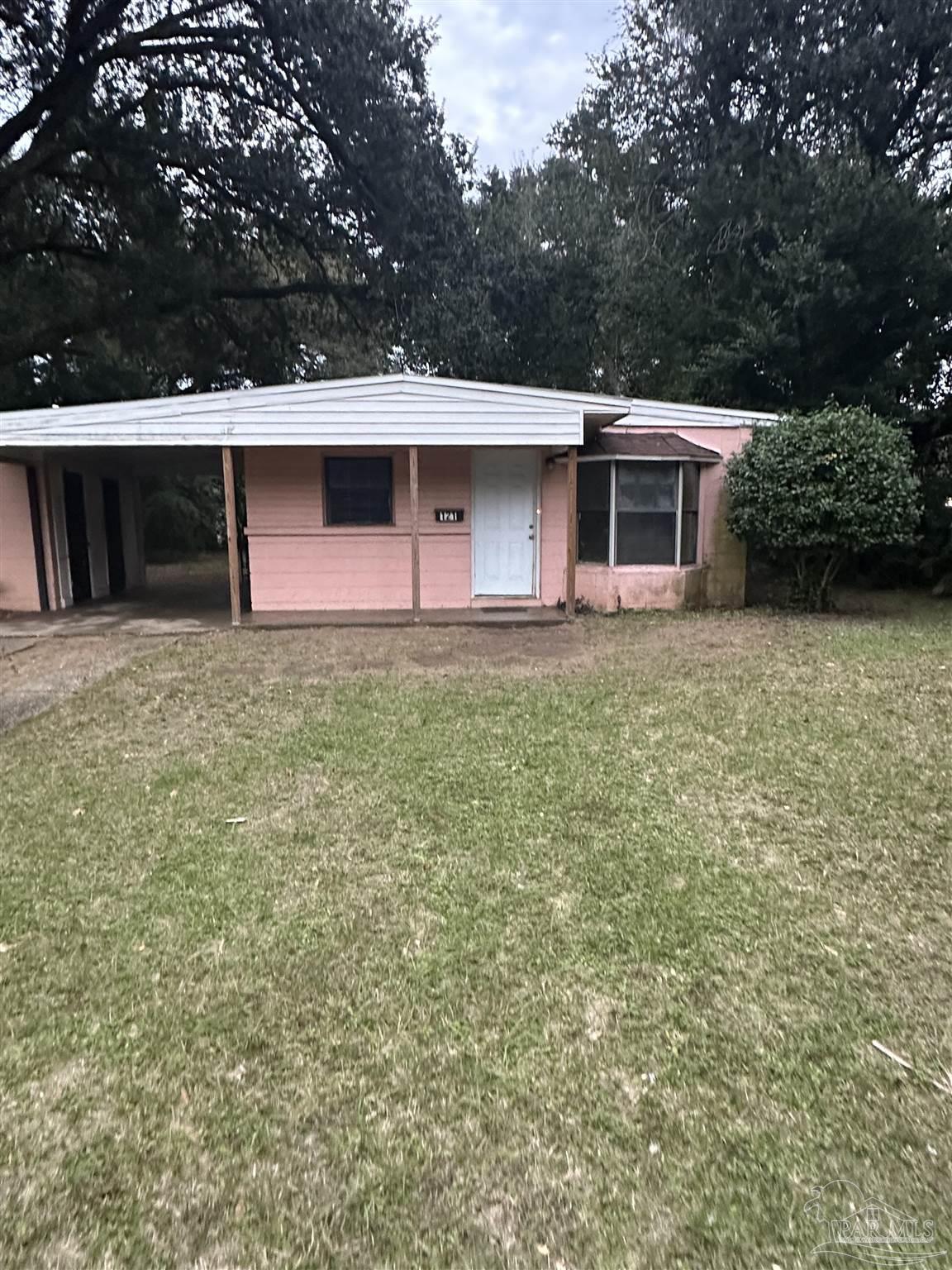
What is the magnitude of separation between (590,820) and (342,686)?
297cm

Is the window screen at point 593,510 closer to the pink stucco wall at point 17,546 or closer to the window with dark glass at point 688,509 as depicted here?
the window with dark glass at point 688,509

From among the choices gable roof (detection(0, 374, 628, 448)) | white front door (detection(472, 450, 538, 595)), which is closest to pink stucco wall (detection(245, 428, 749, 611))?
white front door (detection(472, 450, 538, 595))

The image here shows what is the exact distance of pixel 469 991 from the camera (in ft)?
7.72

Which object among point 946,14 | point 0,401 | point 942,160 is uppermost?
point 946,14

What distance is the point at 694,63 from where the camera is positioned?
13.5 m

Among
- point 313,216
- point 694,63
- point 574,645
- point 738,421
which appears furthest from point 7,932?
point 694,63

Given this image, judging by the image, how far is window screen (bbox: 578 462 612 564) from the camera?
32.0 ft

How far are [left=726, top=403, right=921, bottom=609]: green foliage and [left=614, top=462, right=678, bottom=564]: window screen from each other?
2.81 ft

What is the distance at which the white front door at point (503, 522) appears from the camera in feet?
32.4

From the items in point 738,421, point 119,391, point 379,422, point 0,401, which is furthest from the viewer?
point 119,391

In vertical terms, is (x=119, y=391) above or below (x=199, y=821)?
above

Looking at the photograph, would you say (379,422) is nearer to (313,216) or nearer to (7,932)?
(313,216)

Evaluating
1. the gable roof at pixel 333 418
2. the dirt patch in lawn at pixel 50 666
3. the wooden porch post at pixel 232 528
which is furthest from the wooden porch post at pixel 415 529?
the dirt patch in lawn at pixel 50 666

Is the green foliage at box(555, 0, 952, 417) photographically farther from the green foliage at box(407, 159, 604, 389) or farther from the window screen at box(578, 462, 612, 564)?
the window screen at box(578, 462, 612, 564)
